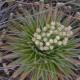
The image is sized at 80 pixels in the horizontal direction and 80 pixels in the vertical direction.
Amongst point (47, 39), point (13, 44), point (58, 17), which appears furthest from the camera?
point (58, 17)

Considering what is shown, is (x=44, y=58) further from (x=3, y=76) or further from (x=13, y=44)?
(x=3, y=76)

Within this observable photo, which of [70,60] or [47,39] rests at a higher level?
[47,39]

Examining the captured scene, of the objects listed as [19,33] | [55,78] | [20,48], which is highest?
[19,33]

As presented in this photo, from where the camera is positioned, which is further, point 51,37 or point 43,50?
point 43,50

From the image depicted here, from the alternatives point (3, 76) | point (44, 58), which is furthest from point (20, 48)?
point (3, 76)

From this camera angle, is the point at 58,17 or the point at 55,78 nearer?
Result: the point at 55,78
